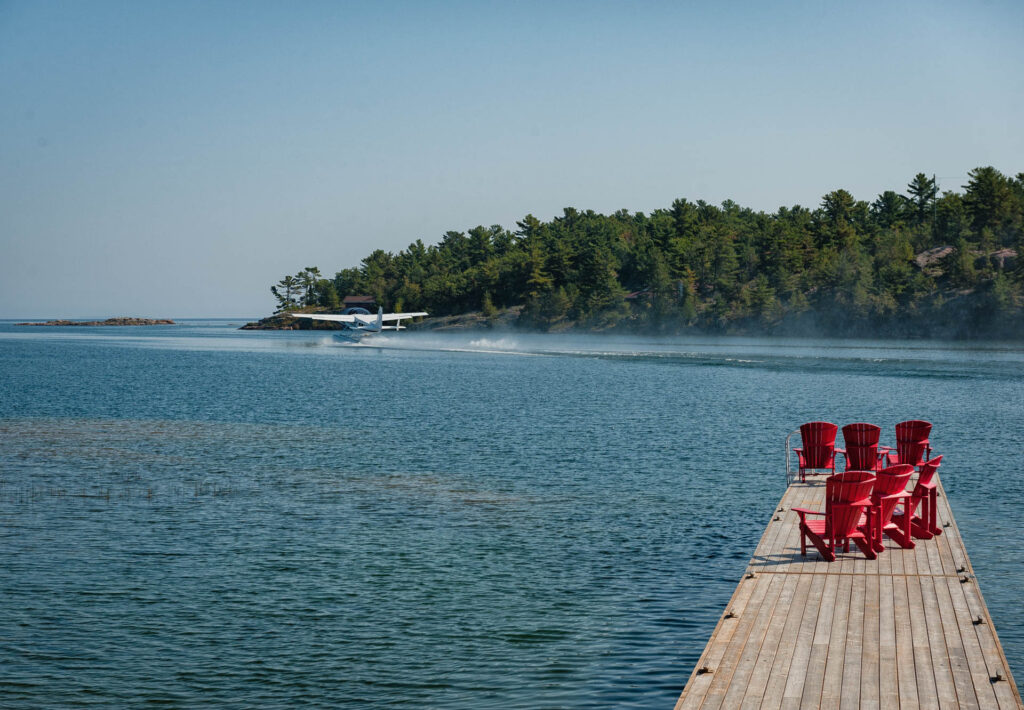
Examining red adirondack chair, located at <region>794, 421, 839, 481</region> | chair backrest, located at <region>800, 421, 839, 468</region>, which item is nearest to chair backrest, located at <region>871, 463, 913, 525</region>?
red adirondack chair, located at <region>794, 421, 839, 481</region>

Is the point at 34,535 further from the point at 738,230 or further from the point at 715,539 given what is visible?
the point at 738,230

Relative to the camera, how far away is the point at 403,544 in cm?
1875

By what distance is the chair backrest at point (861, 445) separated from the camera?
18.5 m

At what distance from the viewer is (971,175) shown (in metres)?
157

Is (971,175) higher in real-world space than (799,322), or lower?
higher

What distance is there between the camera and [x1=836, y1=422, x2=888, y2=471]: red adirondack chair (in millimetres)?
18453

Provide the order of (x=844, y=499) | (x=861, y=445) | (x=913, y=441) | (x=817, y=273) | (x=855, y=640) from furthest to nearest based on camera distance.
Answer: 1. (x=817, y=273)
2. (x=913, y=441)
3. (x=861, y=445)
4. (x=844, y=499)
5. (x=855, y=640)

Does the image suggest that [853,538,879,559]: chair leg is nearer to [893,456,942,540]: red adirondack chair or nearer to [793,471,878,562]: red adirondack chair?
[793,471,878,562]: red adirondack chair

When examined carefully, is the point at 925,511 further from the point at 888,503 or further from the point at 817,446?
the point at 817,446

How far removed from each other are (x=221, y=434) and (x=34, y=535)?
1891cm

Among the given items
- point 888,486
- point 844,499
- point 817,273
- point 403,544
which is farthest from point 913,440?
point 817,273

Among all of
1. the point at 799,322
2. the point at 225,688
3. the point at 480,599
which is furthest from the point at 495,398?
the point at 799,322

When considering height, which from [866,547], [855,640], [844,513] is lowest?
[855,640]

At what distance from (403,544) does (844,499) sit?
362 inches
